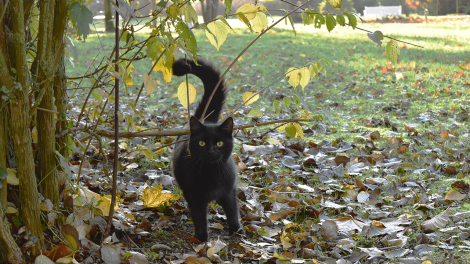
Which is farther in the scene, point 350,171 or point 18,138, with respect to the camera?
point 350,171

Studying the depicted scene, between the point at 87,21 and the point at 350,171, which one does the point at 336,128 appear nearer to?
the point at 350,171

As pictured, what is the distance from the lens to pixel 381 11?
31.4 m

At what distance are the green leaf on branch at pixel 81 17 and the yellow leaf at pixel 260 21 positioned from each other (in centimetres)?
87

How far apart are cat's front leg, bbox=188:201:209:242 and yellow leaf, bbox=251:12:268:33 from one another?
117 cm

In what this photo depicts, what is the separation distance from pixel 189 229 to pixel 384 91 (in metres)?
5.50

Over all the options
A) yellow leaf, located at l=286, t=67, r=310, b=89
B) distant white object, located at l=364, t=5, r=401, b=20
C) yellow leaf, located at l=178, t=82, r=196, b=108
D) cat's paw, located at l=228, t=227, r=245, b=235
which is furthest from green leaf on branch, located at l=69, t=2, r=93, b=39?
distant white object, located at l=364, t=5, r=401, b=20

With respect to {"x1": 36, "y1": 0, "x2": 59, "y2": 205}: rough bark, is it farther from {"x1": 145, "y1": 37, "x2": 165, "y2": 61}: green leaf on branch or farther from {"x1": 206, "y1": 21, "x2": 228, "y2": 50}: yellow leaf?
{"x1": 206, "y1": 21, "x2": 228, "y2": 50}: yellow leaf

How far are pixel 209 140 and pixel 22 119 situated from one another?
121cm

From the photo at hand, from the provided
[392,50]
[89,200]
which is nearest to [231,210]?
[89,200]

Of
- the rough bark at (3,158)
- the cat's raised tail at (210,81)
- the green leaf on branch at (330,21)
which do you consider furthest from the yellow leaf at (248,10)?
the rough bark at (3,158)

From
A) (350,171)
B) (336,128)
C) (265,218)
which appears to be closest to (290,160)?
(350,171)

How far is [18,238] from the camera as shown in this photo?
1.58 meters

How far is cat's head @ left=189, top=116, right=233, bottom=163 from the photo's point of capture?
247 centimetres

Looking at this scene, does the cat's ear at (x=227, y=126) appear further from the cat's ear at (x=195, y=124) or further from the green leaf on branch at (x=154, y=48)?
the green leaf on branch at (x=154, y=48)
